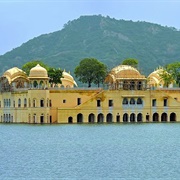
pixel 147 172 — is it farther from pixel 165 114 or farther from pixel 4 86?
pixel 4 86

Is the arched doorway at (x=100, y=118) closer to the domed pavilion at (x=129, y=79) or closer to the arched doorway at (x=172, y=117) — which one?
the domed pavilion at (x=129, y=79)

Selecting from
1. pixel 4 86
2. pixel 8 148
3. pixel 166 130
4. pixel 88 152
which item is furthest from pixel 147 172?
pixel 4 86

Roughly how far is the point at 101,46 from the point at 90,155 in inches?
5178

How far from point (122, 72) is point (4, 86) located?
48.4ft

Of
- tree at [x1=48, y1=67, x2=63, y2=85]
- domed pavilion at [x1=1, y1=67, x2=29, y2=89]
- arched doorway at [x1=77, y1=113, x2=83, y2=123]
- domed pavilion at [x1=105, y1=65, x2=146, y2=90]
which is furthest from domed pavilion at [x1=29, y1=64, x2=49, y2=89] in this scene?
tree at [x1=48, y1=67, x2=63, y2=85]

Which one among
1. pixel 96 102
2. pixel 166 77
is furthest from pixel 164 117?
pixel 166 77

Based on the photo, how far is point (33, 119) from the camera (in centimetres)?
8019

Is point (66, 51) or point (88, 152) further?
point (66, 51)

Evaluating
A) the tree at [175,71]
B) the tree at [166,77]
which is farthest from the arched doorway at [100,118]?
the tree at [175,71]

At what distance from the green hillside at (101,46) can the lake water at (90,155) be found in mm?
95307

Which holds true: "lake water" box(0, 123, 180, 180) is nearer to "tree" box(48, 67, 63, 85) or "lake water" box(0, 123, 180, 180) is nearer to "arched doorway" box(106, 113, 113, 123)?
"arched doorway" box(106, 113, 113, 123)

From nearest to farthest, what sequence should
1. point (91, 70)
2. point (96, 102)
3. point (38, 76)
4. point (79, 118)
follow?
point (38, 76)
point (96, 102)
point (79, 118)
point (91, 70)

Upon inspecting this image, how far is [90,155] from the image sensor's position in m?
43.4

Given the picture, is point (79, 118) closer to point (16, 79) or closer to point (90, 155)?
point (16, 79)
